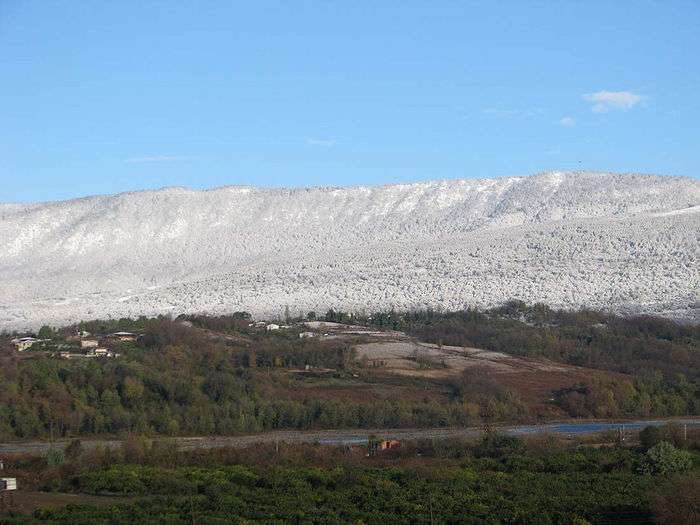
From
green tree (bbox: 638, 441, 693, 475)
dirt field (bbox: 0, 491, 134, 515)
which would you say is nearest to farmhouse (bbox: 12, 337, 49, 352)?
dirt field (bbox: 0, 491, 134, 515)

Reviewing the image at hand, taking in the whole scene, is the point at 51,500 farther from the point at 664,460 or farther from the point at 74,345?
the point at 74,345

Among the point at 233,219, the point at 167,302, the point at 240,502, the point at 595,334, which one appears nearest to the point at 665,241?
the point at 595,334

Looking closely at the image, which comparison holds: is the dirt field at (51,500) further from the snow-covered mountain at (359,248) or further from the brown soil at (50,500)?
the snow-covered mountain at (359,248)

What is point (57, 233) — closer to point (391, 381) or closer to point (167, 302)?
point (167, 302)

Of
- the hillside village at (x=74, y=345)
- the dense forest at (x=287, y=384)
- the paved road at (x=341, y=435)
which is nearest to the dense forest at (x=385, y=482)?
the paved road at (x=341, y=435)

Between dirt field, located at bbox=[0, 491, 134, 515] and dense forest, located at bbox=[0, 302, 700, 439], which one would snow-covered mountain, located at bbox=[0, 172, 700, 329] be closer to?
dense forest, located at bbox=[0, 302, 700, 439]

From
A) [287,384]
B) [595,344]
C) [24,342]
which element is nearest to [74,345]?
[24,342]

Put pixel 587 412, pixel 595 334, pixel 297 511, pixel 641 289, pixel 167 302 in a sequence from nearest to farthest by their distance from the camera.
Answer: pixel 297 511, pixel 587 412, pixel 595 334, pixel 641 289, pixel 167 302
